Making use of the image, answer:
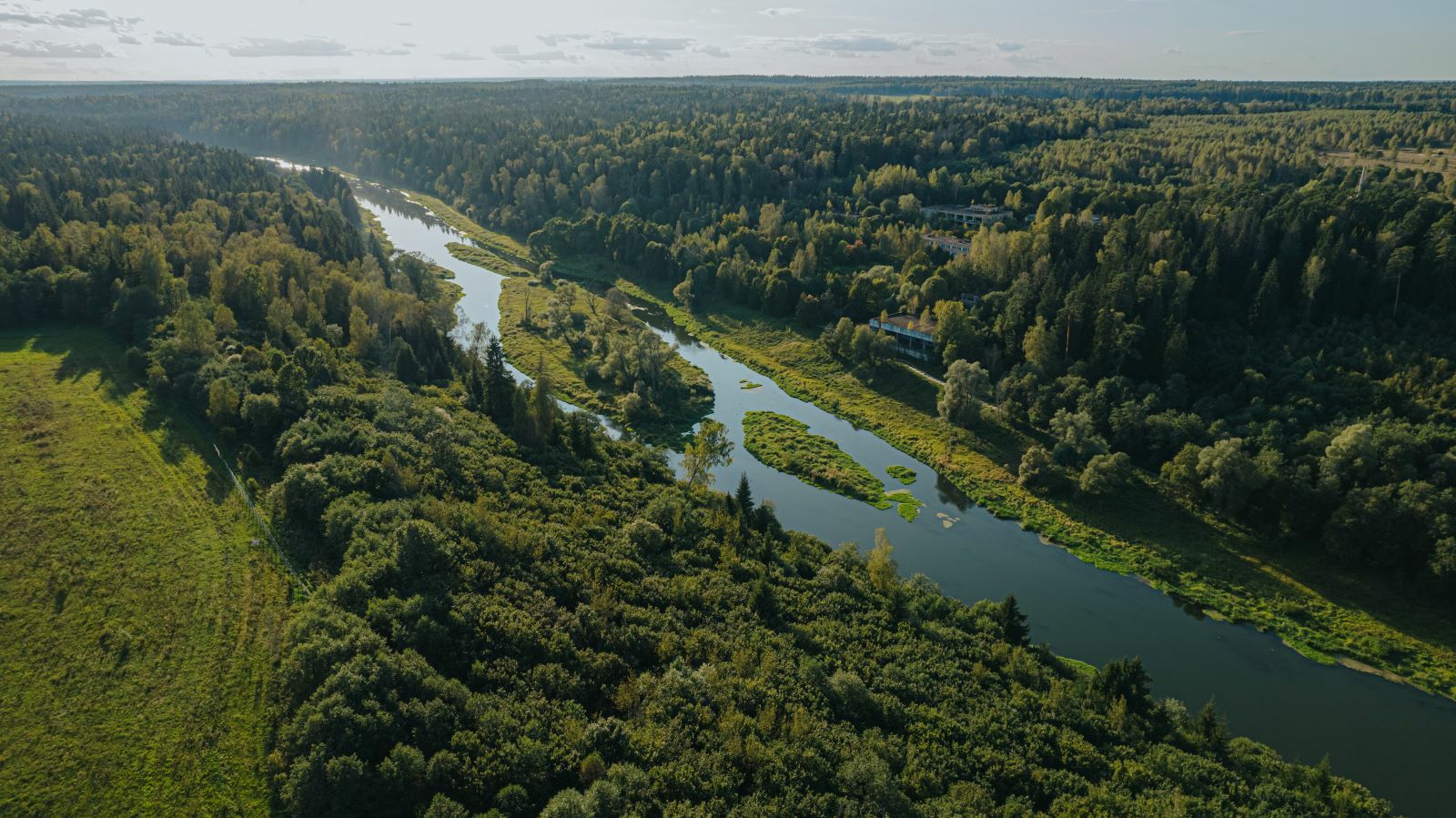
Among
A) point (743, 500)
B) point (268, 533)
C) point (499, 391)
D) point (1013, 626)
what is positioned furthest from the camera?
point (499, 391)

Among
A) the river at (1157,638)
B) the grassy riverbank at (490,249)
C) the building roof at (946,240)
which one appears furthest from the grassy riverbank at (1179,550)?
the grassy riverbank at (490,249)

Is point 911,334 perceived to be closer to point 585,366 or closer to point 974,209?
point 585,366

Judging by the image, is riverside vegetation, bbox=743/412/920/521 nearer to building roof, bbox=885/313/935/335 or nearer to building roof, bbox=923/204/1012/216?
building roof, bbox=885/313/935/335

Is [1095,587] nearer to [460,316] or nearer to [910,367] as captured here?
[910,367]

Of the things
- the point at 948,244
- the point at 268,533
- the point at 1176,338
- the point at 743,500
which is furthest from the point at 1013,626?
the point at 948,244

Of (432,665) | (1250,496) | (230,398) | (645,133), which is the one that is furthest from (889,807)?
(645,133)

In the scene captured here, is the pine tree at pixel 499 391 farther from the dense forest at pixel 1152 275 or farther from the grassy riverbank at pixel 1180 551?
the dense forest at pixel 1152 275
